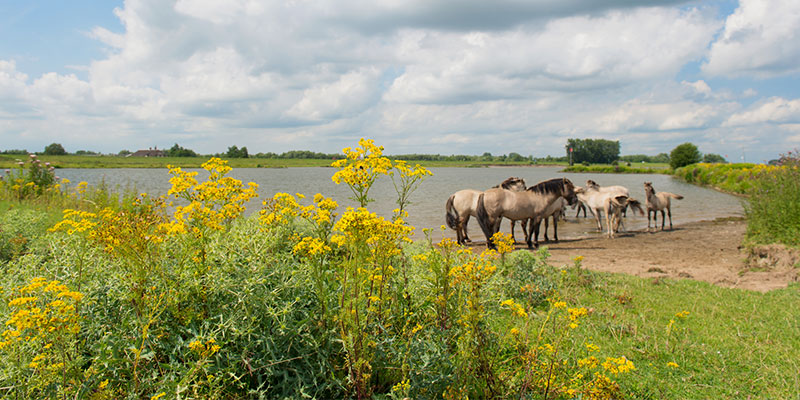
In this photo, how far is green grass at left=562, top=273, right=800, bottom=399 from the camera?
391 cm

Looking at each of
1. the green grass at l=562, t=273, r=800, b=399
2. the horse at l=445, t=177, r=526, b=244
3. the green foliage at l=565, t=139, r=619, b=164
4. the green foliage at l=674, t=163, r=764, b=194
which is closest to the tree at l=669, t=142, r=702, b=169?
the green foliage at l=674, t=163, r=764, b=194

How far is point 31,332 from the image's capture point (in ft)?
7.97

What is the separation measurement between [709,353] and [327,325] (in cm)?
432

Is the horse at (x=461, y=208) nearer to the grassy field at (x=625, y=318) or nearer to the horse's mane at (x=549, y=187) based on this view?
the horse's mane at (x=549, y=187)

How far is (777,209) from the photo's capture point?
11195 mm

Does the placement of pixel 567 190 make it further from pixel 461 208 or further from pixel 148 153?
pixel 148 153

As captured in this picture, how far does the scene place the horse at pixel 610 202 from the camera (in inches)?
711

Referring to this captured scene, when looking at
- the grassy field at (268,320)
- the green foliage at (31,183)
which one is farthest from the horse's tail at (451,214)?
the green foliage at (31,183)

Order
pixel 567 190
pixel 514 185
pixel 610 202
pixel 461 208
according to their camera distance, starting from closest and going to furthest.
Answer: pixel 461 208 → pixel 567 190 → pixel 514 185 → pixel 610 202

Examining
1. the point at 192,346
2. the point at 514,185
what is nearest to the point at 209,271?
the point at 192,346

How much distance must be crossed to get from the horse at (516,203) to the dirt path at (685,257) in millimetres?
1627

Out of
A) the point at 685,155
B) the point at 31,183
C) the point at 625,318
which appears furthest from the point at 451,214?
the point at 685,155

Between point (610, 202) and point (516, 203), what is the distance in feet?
21.0

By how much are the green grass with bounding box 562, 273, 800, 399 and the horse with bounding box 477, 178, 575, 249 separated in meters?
6.80
